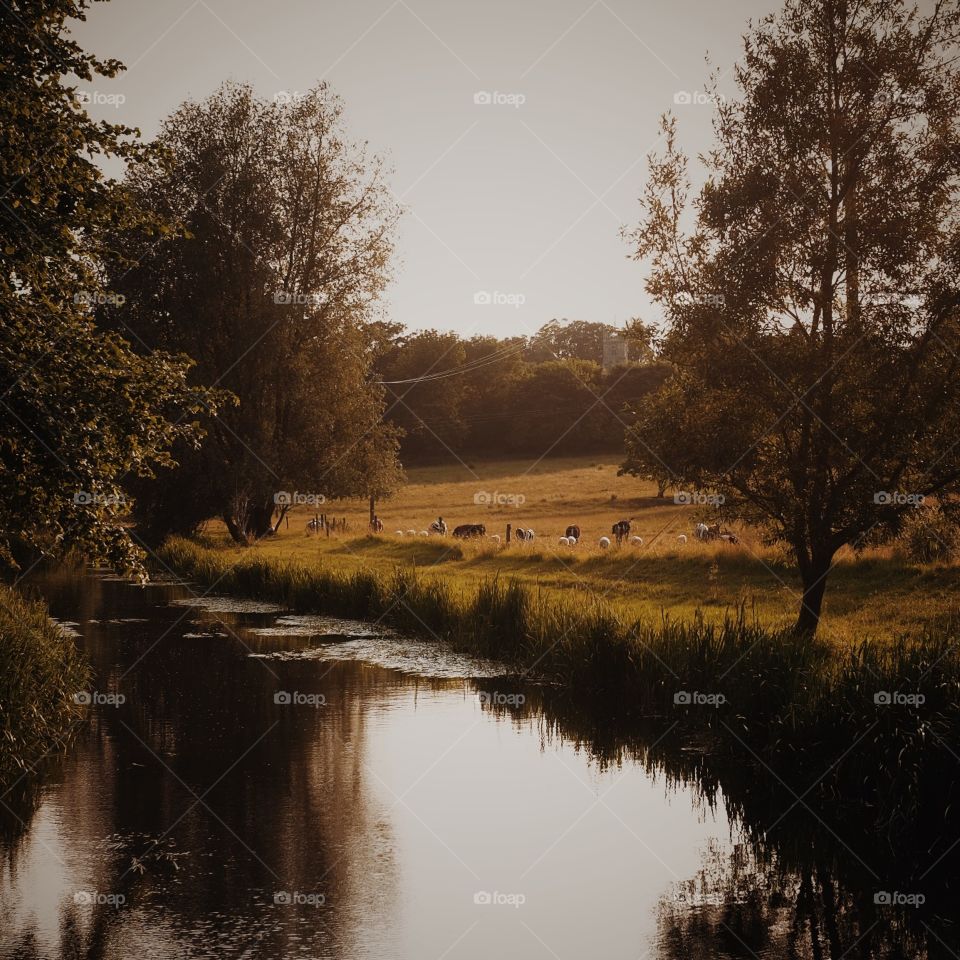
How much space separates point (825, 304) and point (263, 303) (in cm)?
2998

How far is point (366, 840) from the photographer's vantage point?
41.0ft

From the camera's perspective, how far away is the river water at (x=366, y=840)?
9.91 meters

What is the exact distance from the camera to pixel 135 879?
1092 centimetres

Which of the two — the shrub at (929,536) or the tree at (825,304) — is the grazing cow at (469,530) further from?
the tree at (825,304)

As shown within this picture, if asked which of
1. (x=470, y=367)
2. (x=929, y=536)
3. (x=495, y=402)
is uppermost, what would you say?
(x=470, y=367)

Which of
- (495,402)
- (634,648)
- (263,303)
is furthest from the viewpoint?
(495,402)

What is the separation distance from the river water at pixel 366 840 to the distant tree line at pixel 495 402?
89084 millimetres

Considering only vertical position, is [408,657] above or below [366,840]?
above

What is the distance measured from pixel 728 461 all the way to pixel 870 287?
4.22m

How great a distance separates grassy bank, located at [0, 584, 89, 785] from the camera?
1501 cm

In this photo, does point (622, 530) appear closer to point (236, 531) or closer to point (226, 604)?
point (236, 531)

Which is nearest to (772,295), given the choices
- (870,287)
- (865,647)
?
(870,287)

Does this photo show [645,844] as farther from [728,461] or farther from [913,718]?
[728,461]

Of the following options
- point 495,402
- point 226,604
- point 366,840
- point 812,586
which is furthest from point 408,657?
point 495,402
